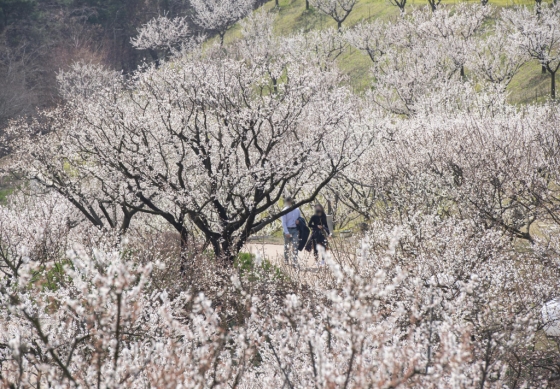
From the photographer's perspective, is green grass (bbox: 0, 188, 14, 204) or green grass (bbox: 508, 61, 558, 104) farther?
green grass (bbox: 0, 188, 14, 204)

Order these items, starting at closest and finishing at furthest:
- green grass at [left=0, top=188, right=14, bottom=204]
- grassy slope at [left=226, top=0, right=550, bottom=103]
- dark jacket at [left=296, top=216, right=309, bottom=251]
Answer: dark jacket at [left=296, top=216, right=309, bottom=251] → green grass at [left=0, top=188, right=14, bottom=204] → grassy slope at [left=226, top=0, right=550, bottom=103]

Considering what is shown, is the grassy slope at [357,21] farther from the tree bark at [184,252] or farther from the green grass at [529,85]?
the tree bark at [184,252]

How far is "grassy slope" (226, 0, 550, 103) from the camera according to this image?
30156 mm

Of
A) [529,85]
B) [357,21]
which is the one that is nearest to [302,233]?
[529,85]

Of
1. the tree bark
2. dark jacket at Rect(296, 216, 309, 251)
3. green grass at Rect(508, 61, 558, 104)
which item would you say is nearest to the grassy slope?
green grass at Rect(508, 61, 558, 104)

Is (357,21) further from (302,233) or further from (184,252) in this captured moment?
(184,252)

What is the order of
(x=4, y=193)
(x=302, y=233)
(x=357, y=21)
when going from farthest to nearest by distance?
(x=357, y=21)
(x=4, y=193)
(x=302, y=233)

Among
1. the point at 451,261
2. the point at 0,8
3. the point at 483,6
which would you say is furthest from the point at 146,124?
the point at 0,8

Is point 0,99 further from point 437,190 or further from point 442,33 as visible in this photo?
point 437,190

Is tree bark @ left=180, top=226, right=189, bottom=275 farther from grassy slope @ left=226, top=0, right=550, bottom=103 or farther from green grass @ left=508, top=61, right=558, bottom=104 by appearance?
grassy slope @ left=226, top=0, right=550, bottom=103

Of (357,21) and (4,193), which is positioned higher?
(357,21)

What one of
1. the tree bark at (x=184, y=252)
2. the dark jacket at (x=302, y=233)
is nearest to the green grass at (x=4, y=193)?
the tree bark at (x=184, y=252)

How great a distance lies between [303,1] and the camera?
5578 cm

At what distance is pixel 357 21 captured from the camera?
46188mm
